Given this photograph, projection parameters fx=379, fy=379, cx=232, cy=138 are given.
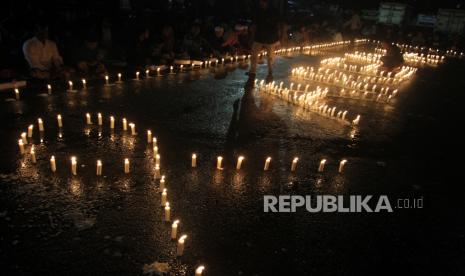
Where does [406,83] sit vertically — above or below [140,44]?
below

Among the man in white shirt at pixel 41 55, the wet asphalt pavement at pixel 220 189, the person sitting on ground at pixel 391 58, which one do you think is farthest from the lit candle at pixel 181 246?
the person sitting on ground at pixel 391 58

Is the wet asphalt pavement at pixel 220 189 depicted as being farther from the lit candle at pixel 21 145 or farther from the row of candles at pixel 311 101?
the row of candles at pixel 311 101

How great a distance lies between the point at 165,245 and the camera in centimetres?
374

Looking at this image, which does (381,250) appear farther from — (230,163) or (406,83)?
(406,83)

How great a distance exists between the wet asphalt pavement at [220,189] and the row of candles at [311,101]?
363 mm

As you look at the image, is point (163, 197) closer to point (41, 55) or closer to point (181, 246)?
point (181, 246)

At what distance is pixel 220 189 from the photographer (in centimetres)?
493

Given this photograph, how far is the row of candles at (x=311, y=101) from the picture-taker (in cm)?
858

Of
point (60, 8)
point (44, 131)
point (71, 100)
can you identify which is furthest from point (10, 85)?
point (60, 8)

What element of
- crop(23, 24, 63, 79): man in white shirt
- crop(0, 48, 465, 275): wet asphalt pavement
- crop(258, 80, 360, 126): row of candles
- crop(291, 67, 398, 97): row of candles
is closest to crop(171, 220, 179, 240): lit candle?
crop(0, 48, 465, 275): wet asphalt pavement

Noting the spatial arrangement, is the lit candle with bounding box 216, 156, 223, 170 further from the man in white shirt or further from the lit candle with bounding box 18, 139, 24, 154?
the man in white shirt

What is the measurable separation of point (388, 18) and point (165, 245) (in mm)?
42372

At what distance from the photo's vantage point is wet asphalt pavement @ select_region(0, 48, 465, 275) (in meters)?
3.67

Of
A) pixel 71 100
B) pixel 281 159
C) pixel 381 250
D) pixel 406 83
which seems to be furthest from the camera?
pixel 406 83
